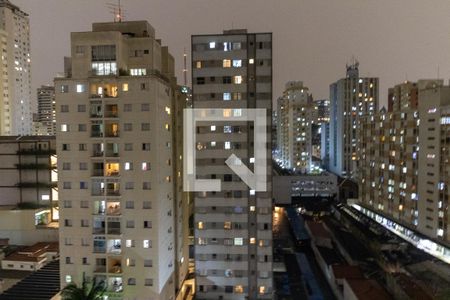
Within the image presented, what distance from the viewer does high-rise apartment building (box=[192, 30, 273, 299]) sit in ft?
87.0

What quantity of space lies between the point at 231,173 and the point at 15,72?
177 ft

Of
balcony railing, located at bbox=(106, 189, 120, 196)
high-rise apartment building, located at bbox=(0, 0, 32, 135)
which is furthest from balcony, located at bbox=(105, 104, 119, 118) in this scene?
high-rise apartment building, located at bbox=(0, 0, 32, 135)

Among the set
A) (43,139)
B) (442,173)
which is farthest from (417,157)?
(43,139)

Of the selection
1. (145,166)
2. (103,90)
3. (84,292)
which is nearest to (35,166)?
(103,90)

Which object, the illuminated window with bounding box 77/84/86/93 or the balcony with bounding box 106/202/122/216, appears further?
the balcony with bounding box 106/202/122/216

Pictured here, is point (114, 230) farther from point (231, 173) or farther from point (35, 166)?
point (35, 166)

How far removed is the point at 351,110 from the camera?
8088 cm

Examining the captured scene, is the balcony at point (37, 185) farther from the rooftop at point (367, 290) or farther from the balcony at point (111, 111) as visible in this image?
the rooftop at point (367, 290)

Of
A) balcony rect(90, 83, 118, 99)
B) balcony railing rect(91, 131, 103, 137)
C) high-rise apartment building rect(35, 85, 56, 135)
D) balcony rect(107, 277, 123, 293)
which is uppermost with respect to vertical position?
high-rise apartment building rect(35, 85, 56, 135)

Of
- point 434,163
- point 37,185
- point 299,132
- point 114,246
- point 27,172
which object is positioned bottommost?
point 114,246

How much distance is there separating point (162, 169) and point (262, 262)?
1061 cm

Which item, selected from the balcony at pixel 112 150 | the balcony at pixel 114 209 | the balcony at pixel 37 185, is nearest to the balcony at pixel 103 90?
the balcony at pixel 112 150

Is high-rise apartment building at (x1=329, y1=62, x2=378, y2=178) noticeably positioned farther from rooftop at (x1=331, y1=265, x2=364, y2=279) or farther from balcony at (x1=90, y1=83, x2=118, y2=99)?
balcony at (x1=90, y1=83, x2=118, y2=99)

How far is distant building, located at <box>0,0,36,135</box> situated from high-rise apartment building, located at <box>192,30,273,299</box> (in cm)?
Answer: 4717
